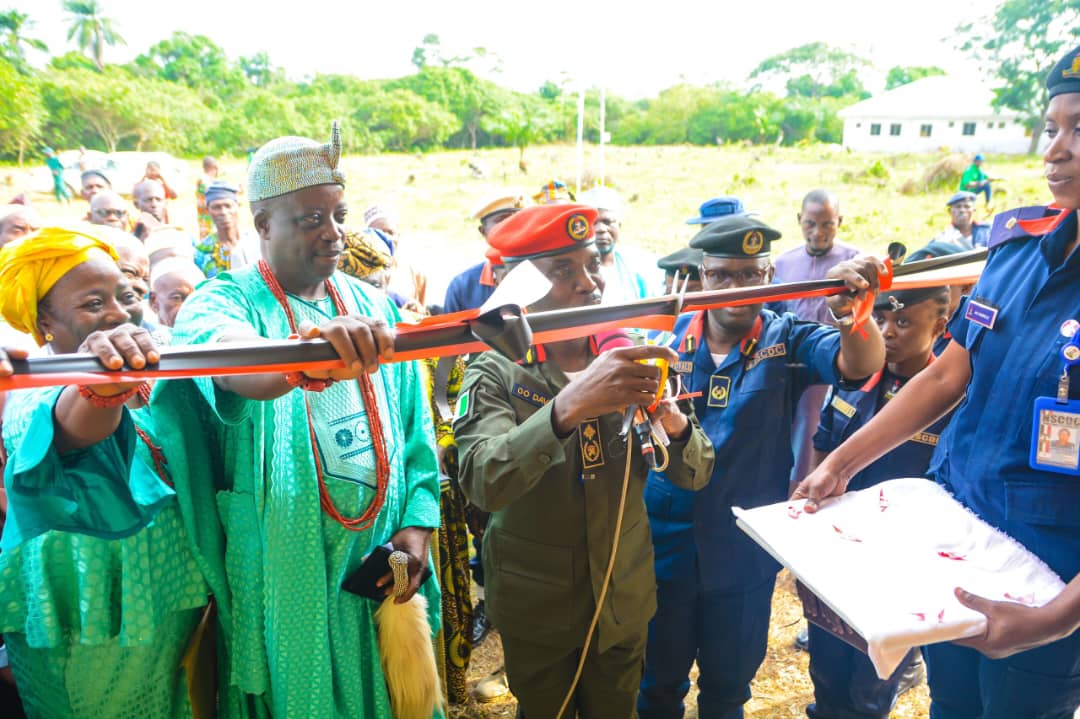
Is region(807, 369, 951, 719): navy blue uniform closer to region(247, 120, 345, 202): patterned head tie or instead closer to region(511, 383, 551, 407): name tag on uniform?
region(511, 383, 551, 407): name tag on uniform

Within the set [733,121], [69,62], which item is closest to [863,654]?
[733,121]

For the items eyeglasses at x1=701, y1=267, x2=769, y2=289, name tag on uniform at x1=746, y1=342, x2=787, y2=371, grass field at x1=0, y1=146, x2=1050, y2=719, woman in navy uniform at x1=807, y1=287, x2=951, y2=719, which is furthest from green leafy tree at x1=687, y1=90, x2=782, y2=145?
name tag on uniform at x1=746, y1=342, x2=787, y2=371

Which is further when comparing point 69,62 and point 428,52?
point 428,52

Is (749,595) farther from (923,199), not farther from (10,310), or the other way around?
(923,199)

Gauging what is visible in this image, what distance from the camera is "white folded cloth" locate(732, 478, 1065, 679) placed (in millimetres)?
1734

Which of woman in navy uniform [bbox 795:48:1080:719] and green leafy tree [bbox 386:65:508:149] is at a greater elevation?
green leafy tree [bbox 386:65:508:149]

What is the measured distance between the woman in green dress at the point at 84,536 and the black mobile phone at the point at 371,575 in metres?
0.47

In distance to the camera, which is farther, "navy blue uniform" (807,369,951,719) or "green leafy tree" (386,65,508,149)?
"green leafy tree" (386,65,508,149)

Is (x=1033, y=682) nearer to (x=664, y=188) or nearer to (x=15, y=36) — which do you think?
(x=664, y=188)

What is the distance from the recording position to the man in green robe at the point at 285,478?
2145 mm

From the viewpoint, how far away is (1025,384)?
1.92 metres

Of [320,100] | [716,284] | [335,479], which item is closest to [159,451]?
[335,479]

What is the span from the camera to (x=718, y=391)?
297 centimetres

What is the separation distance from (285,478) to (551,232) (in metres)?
1.17
